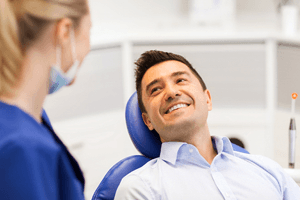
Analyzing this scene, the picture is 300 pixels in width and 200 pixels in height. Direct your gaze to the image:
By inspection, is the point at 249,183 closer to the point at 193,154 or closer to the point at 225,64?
the point at 193,154

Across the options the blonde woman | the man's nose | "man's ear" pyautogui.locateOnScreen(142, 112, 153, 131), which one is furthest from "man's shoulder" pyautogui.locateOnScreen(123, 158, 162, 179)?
the blonde woman

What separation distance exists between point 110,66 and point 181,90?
1108mm

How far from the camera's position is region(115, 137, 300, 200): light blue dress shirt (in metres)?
0.95


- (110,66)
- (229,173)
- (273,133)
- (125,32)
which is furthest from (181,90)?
(125,32)

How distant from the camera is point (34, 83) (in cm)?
53

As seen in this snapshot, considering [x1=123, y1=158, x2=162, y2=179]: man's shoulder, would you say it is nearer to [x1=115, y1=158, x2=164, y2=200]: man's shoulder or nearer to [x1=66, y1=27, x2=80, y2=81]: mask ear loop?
[x1=115, y1=158, x2=164, y2=200]: man's shoulder

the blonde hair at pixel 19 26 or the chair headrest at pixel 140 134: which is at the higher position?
the blonde hair at pixel 19 26

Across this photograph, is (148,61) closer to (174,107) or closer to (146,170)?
(174,107)

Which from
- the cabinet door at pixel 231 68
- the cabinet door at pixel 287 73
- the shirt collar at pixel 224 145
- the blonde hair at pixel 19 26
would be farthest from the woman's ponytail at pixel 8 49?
the cabinet door at pixel 287 73

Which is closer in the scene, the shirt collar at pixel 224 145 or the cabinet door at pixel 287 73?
the shirt collar at pixel 224 145

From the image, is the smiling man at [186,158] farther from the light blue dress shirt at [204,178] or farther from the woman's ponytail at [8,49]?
the woman's ponytail at [8,49]

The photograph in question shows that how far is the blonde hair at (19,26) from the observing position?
1.61 feet

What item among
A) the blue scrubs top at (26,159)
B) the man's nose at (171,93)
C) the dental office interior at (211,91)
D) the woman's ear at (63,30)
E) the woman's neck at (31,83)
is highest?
the woman's ear at (63,30)

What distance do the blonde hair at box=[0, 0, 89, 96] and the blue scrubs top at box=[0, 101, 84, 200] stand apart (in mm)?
59
